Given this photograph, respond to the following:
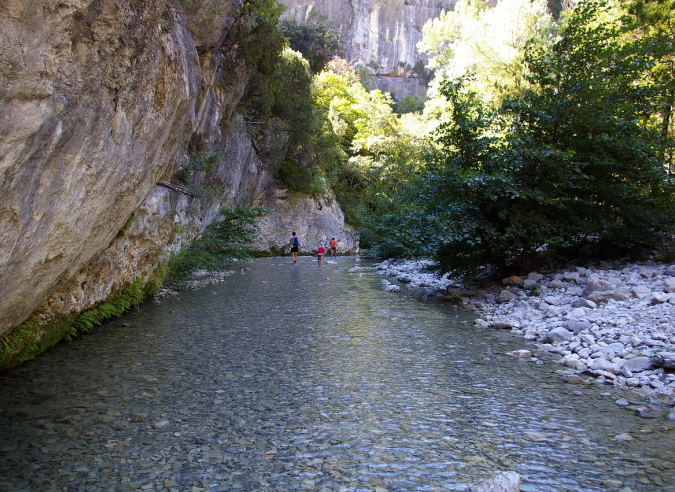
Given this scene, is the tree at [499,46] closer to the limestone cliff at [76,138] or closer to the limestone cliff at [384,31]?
the limestone cliff at [76,138]

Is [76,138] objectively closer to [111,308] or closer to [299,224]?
[111,308]

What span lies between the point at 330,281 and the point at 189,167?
809cm

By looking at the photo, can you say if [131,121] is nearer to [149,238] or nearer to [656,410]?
[149,238]

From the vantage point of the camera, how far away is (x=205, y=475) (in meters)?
4.15

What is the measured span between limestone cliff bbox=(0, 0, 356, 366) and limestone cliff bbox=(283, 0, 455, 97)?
229 feet

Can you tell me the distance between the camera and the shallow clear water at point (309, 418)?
420cm

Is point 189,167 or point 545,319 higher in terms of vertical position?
point 189,167

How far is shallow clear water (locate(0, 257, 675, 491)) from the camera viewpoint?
420 cm

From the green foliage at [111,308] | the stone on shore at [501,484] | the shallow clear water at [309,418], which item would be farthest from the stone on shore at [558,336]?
the green foliage at [111,308]

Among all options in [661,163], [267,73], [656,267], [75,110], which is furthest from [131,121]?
[267,73]

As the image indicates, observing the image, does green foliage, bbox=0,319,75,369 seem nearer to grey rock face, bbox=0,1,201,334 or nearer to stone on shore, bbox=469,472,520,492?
grey rock face, bbox=0,1,201,334

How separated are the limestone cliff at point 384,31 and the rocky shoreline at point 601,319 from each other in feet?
218

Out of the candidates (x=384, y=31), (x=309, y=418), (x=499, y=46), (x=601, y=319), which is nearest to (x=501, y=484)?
(x=309, y=418)

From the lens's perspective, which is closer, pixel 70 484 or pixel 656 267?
pixel 70 484
